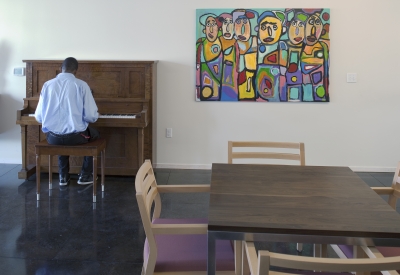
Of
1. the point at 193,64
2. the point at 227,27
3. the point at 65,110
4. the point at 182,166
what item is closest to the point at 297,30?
the point at 227,27

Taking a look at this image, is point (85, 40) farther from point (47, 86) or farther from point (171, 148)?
point (171, 148)

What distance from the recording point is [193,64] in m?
4.73

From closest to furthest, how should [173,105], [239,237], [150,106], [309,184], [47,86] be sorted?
1. [239,237]
2. [309,184]
3. [47,86]
4. [150,106]
5. [173,105]

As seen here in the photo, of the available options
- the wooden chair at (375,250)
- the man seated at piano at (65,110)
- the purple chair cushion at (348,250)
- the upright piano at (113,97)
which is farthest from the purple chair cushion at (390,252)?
the upright piano at (113,97)

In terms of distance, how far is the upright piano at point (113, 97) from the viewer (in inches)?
171

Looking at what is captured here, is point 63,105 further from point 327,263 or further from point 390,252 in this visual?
point 327,263

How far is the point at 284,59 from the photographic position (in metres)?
4.66

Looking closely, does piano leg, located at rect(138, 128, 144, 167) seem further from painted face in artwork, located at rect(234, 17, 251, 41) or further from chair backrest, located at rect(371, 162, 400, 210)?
chair backrest, located at rect(371, 162, 400, 210)

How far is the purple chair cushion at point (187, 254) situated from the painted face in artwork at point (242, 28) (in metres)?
3.16

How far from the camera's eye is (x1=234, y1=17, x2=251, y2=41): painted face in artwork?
4.64 m

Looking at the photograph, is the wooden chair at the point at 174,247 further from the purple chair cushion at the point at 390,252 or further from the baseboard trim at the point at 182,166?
the baseboard trim at the point at 182,166

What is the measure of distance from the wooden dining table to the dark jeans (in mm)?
1980

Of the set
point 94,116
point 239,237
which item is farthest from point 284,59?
point 239,237

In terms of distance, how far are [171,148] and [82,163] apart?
101 cm
